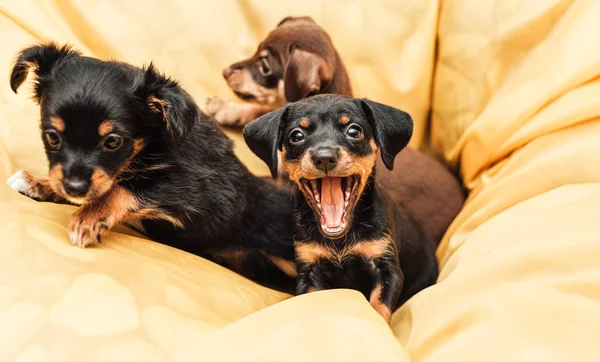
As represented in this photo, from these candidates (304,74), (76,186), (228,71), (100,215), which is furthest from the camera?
(228,71)

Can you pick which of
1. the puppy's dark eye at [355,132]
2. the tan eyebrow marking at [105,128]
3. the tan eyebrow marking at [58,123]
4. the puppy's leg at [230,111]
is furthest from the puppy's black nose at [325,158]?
the puppy's leg at [230,111]

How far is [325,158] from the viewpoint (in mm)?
1810

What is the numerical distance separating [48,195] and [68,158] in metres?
0.42

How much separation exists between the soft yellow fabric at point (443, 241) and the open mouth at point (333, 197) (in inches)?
12.6

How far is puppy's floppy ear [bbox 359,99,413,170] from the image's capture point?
1973 mm

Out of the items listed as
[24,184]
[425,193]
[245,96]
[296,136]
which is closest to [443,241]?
[425,193]

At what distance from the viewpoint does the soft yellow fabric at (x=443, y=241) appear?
1.41 meters

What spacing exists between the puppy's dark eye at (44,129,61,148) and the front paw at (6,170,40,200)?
29 cm

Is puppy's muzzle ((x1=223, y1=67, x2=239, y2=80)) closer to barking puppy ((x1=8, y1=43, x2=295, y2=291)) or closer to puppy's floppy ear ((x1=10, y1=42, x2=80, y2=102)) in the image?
barking puppy ((x1=8, y1=43, x2=295, y2=291))

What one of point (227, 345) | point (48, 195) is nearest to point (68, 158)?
point (48, 195)

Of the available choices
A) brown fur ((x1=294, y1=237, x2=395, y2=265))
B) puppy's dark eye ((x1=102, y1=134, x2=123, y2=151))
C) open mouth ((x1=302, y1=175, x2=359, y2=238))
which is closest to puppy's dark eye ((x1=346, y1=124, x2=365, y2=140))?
open mouth ((x1=302, y1=175, x2=359, y2=238))

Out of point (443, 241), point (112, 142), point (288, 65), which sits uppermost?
point (112, 142)

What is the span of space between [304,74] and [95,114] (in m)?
1.16

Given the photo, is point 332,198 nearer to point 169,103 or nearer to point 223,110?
point 169,103
